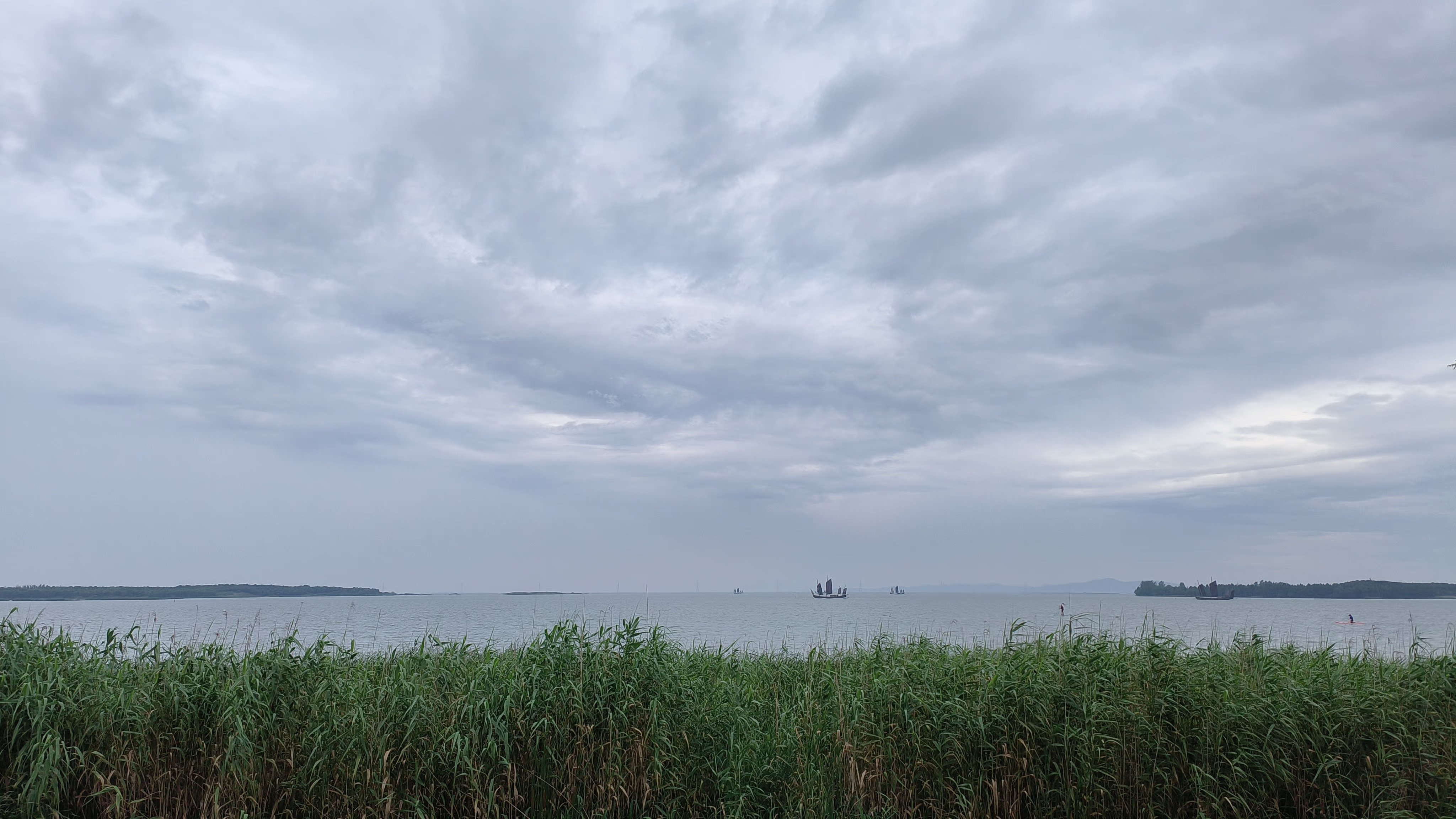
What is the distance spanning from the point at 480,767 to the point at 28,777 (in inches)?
166

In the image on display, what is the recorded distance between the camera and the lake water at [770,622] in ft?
47.2

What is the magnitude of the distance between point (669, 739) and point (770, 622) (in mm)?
71889

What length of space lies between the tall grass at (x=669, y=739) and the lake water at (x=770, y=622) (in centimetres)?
77

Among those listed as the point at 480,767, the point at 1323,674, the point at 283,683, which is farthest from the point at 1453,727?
the point at 283,683

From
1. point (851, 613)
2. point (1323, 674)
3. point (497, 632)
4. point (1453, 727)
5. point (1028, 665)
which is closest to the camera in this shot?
point (1453, 727)

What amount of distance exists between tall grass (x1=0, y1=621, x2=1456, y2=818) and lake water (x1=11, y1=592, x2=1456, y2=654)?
768mm

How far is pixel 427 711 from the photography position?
317 inches

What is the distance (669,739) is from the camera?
821 cm

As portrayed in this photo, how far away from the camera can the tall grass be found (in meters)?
7.59

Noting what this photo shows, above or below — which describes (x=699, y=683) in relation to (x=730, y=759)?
above

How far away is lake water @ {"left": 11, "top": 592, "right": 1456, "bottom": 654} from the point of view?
47.2ft

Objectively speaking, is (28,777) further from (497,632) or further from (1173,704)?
(497,632)

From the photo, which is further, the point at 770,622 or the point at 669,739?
the point at 770,622

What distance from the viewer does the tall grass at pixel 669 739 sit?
7.59 meters
